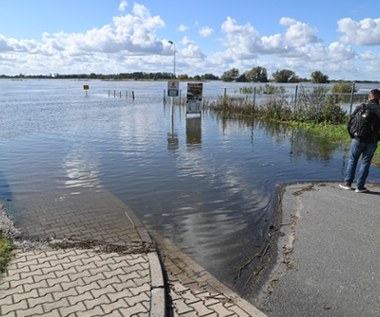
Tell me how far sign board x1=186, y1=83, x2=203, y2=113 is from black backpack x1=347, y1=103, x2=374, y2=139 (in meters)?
16.6

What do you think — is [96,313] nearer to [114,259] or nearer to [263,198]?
[114,259]

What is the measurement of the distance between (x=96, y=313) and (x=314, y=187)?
650cm

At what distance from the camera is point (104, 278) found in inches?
185

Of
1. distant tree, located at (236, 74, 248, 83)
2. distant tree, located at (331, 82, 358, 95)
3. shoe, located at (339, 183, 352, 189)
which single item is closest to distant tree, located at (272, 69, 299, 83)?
distant tree, located at (236, 74, 248, 83)

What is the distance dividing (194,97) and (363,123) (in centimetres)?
1745

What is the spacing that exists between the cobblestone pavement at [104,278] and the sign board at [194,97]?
1855cm

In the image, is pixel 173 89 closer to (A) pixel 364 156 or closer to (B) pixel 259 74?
(A) pixel 364 156

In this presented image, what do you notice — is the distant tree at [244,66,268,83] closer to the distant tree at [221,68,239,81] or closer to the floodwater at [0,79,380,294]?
the distant tree at [221,68,239,81]

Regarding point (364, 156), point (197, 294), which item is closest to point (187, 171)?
point (364, 156)

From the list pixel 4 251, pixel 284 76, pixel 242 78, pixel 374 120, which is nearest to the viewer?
pixel 4 251

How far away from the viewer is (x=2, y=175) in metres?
10.5

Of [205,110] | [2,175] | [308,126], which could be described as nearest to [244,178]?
[2,175]

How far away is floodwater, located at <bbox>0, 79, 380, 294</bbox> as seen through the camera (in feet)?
22.1

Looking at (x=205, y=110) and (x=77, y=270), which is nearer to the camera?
(x=77, y=270)
